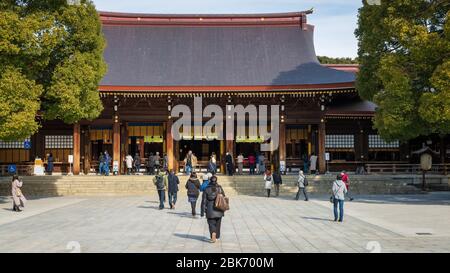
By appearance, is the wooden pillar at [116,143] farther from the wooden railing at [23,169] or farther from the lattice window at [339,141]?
the lattice window at [339,141]

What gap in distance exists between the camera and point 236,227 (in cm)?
1387

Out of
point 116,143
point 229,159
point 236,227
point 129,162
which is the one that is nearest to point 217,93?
point 229,159

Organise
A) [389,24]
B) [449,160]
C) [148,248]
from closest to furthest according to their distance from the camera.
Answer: [148,248], [389,24], [449,160]

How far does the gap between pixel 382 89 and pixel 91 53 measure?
507 inches

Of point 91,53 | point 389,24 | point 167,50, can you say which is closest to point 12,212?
point 91,53

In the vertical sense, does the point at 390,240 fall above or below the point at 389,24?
below

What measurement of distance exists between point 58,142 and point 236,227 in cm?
1998

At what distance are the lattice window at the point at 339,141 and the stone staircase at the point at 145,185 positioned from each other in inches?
208

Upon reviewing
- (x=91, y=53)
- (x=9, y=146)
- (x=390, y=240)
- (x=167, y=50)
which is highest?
(x=167, y=50)

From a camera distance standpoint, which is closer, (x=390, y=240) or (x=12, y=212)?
(x=390, y=240)

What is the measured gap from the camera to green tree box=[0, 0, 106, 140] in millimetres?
18562
